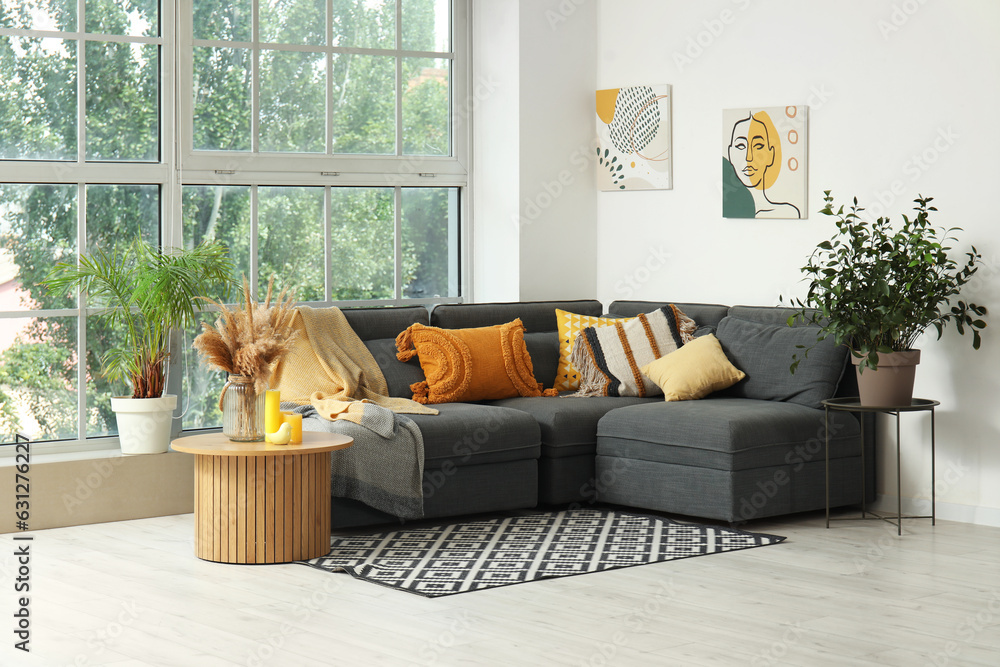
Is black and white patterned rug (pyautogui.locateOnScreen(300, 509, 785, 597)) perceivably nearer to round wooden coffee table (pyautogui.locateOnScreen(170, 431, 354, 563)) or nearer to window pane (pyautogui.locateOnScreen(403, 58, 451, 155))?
round wooden coffee table (pyautogui.locateOnScreen(170, 431, 354, 563))

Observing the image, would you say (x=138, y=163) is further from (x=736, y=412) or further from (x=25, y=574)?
(x=736, y=412)

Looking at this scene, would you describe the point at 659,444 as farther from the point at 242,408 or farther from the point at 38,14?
the point at 38,14

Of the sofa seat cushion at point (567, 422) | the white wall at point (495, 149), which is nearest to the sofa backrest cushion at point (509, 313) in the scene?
the white wall at point (495, 149)

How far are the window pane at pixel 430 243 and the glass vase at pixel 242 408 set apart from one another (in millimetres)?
2061

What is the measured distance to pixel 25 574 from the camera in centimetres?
429

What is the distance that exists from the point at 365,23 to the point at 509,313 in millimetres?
1673

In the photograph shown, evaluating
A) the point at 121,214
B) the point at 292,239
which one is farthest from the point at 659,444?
the point at 121,214

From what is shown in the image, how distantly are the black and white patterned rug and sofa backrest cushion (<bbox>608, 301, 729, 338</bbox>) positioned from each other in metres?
1.12

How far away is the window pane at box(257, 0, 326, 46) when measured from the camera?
5.98m

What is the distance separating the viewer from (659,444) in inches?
203

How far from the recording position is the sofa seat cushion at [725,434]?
4.96m

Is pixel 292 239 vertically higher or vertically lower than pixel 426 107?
lower

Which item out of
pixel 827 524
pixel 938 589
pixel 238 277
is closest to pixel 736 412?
pixel 827 524

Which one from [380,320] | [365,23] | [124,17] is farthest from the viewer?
[365,23]
